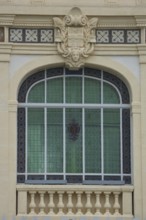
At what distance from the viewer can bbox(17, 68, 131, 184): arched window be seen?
21844 mm

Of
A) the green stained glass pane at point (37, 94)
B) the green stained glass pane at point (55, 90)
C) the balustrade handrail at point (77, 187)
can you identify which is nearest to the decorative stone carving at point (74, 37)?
the green stained glass pane at point (55, 90)

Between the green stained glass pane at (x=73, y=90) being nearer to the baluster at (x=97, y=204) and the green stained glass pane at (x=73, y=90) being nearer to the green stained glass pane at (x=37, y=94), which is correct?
the green stained glass pane at (x=37, y=94)

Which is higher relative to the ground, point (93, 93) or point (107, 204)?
point (93, 93)

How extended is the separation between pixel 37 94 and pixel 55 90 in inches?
17.0

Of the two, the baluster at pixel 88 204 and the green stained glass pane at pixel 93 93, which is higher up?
the green stained glass pane at pixel 93 93

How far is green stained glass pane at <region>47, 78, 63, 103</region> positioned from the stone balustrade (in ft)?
6.80

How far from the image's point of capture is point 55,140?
863 inches

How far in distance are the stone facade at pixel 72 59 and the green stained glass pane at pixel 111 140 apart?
0.46 m

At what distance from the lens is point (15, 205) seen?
21.3m

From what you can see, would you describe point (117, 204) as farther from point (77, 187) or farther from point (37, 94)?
point (37, 94)

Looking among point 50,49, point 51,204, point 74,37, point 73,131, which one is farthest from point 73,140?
point 74,37

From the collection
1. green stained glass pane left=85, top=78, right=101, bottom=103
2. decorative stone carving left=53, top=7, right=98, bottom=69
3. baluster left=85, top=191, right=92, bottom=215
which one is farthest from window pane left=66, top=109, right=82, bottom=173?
decorative stone carving left=53, top=7, right=98, bottom=69

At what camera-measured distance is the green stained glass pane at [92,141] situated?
862 inches

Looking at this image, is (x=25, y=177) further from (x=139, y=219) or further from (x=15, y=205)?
(x=139, y=219)
